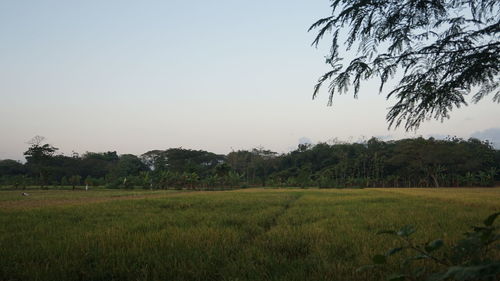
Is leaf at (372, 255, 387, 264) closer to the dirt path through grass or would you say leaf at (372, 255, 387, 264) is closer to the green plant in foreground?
the green plant in foreground

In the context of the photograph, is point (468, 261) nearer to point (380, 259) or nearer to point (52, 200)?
point (380, 259)

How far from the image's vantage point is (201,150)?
80.8 meters

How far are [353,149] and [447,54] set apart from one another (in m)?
71.2

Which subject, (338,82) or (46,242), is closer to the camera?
(338,82)

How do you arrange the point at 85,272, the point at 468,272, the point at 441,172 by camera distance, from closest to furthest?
the point at 468,272 → the point at 85,272 → the point at 441,172

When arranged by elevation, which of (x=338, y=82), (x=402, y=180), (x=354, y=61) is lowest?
(x=402, y=180)

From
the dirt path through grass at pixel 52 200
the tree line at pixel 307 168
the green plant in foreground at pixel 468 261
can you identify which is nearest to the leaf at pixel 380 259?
the green plant in foreground at pixel 468 261

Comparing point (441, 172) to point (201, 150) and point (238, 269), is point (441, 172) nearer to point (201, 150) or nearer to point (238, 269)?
point (201, 150)

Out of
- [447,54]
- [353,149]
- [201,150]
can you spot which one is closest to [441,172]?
[353,149]

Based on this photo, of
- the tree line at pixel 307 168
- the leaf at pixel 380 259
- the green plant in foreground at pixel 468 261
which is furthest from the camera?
the tree line at pixel 307 168

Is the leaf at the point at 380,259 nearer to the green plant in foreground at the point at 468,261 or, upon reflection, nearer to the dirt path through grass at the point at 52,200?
the green plant in foreground at the point at 468,261

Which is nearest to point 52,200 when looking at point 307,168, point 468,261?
point 468,261

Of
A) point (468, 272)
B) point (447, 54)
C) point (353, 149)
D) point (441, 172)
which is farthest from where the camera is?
point (353, 149)

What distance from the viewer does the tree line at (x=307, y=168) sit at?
49.6m
